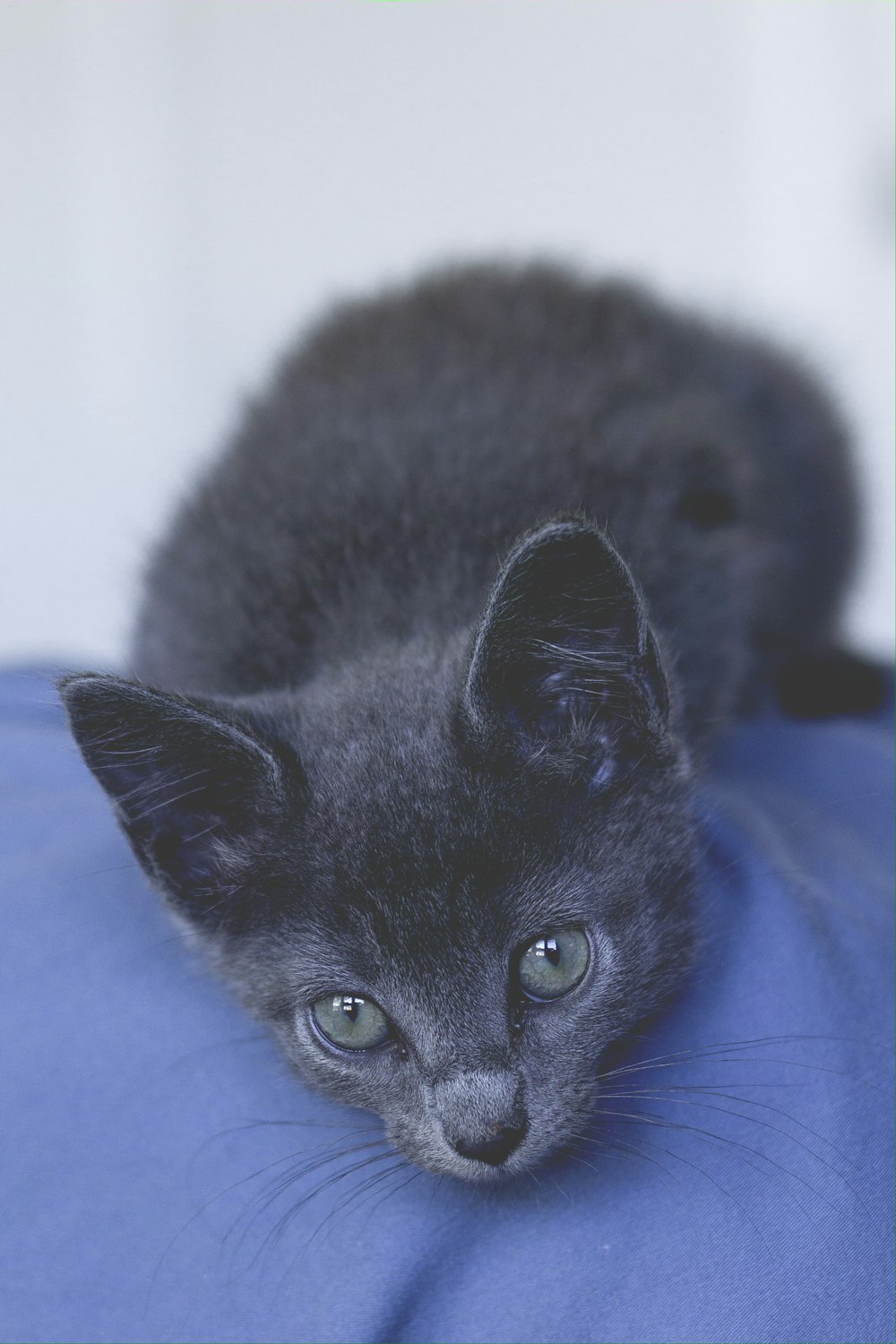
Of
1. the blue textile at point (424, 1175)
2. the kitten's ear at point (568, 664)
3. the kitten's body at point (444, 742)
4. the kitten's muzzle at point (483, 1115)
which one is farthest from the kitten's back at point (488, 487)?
the kitten's muzzle at point (483, 1115)

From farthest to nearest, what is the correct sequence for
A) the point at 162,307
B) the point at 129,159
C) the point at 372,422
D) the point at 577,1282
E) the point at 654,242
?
the point at 654,242
the point at 162,307
the point at 129,159
the point at 372,422
the point at 577,1282

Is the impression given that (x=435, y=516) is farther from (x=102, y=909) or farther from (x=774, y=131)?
(x=774, y=131)

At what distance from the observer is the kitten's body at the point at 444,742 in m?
0.96

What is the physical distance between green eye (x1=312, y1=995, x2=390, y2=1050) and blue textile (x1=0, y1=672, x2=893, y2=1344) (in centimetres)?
8

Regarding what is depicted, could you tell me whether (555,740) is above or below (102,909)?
above

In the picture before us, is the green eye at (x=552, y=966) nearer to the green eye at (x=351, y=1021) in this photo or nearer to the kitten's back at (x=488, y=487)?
the green eye at (x=351, y=1021)

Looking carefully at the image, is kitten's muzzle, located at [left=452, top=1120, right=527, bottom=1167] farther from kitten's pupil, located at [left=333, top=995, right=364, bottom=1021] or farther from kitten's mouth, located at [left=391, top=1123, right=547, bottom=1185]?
kitten's pupil, located at [left=333, top=995, right=364, bottom=1021]

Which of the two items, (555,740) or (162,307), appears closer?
(555,740)

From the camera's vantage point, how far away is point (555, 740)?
104 cm

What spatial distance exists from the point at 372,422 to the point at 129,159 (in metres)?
1.06

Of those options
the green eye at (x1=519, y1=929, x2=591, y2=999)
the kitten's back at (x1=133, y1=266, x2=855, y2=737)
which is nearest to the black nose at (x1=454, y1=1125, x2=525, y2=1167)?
the green eye at (x1=519, y1=929, x2=591, y2=999)

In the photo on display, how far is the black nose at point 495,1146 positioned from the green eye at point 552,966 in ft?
0.37

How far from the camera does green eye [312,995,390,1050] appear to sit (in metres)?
1.02

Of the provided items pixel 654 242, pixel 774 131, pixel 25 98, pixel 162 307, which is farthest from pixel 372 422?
pixel 774 131
